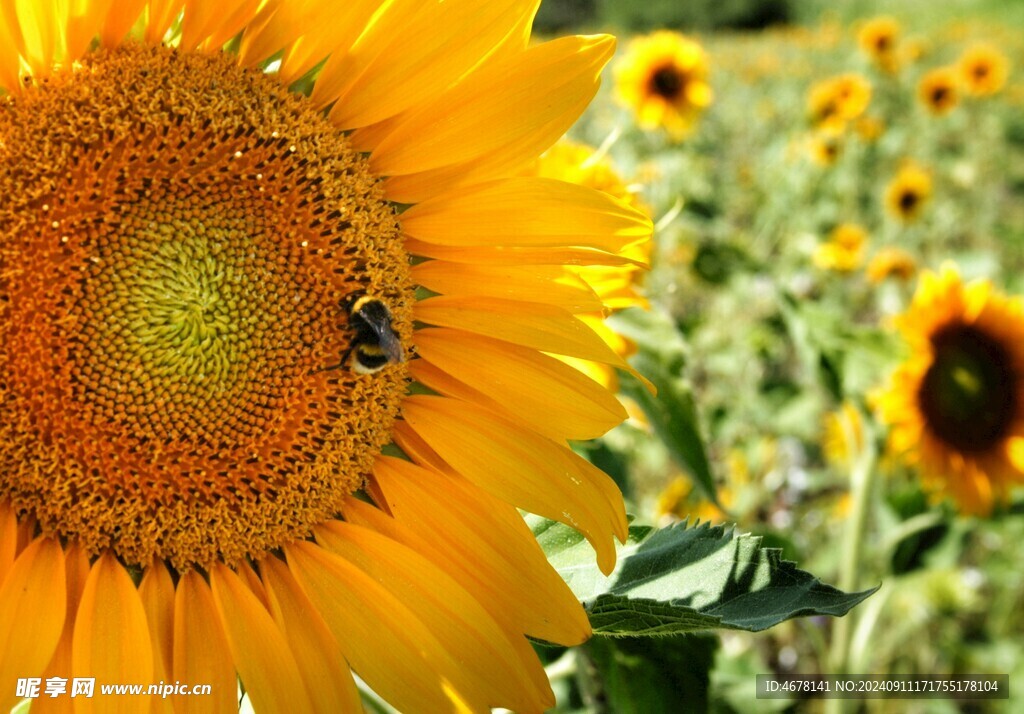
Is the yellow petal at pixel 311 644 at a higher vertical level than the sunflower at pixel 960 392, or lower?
lower

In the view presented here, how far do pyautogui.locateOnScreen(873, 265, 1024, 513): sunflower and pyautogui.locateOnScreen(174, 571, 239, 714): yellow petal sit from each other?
2639 millimetres

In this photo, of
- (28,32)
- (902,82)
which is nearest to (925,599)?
(28,32)

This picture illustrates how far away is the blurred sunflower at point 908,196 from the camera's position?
675 centimetres

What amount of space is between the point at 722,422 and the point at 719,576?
10.4 feet

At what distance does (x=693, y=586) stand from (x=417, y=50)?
2.68 feet

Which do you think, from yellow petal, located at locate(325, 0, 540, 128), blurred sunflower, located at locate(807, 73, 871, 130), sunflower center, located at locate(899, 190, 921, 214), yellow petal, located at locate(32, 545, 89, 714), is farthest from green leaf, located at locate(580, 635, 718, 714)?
blurred sunflower, located at locate(807, 73, 871, 130)

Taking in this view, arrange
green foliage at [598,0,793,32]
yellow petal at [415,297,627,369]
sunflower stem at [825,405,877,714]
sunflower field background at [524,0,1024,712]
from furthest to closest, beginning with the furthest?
green foliage at [598,0,793,32] < sunflower stem at [825,405,877,714] < sunflower field background at [524,0,1024,712] < yellow petal at [415,297,627,369]

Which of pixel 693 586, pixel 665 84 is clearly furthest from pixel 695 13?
pixel 693 586

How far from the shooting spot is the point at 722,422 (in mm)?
4324

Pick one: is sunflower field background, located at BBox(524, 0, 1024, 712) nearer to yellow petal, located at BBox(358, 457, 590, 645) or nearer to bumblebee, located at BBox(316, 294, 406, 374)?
yellow petal, located at BBox(358, 457, 590, 645)

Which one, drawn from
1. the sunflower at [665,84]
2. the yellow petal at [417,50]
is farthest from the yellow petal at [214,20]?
the sunflower at [665,84]

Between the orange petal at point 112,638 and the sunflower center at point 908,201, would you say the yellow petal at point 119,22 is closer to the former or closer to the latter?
the orange petal at point 112,638

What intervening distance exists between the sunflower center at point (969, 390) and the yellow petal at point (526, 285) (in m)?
2.40

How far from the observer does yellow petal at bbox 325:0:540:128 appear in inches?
50.1
